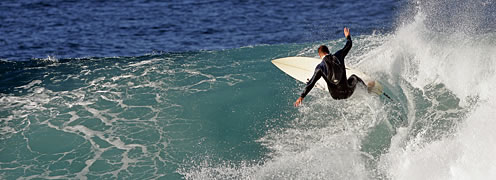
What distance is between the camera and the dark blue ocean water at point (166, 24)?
2031 centimetres

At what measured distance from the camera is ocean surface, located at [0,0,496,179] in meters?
9.21

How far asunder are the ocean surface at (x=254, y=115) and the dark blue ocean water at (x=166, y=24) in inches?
107

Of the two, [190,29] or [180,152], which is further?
[190,29]

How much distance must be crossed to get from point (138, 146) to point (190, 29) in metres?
12.4

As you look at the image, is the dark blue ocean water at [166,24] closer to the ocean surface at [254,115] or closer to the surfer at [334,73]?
the ocean surface at [254,115]

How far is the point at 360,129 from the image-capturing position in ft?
34.4

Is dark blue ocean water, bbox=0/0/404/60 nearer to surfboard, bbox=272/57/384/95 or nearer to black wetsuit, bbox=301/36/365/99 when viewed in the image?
surfboard, bbox=272/57/384/95

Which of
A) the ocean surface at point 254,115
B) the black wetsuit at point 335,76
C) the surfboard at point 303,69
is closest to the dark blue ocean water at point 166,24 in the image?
the ocean surface at point 254,115

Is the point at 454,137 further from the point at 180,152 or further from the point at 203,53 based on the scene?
the point at 203,53

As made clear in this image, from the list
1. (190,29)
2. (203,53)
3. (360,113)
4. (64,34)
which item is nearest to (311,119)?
(360,113)

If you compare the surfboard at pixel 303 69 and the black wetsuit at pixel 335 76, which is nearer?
the black wetsuit at pixel 335 76

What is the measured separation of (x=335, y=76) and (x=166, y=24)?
15.0 m

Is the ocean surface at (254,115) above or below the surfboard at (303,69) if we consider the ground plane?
below

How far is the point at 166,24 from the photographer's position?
2375 cm
